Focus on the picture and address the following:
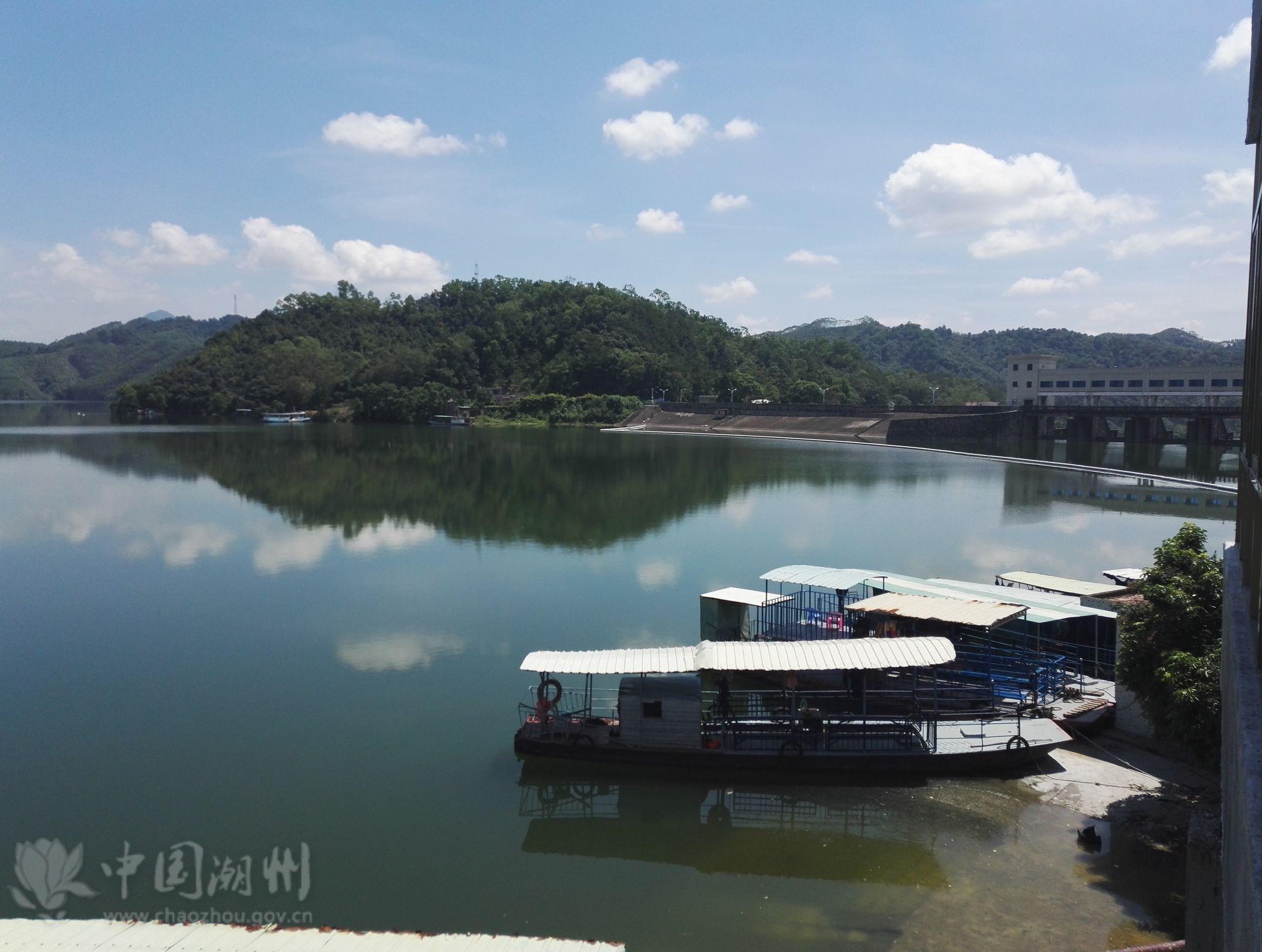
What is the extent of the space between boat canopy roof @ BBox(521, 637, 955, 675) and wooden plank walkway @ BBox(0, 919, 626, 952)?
5.43 meters

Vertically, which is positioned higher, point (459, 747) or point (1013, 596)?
point (1013, 596)

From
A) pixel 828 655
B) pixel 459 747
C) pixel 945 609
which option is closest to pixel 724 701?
pixel 828 655

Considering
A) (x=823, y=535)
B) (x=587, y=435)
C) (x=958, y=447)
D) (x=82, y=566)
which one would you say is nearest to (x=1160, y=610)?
(x=823, y=535)

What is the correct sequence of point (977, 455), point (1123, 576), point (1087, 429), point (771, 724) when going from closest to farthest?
point (771, 724), point (1123, 576), point (977, 455), point (1087, 429)

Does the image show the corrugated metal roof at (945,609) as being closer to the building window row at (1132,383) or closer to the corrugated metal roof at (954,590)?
the corrugated metal roof at (954,590)

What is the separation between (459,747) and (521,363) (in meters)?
108

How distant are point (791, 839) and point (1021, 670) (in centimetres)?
572

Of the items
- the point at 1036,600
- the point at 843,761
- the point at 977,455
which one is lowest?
the point at 843,761

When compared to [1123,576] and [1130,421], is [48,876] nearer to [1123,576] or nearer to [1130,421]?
[1123,576]

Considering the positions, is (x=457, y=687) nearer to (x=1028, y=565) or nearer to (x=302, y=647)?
(x=302, y=647)

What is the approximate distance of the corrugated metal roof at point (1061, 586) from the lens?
56.6 ft

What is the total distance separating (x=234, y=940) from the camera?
5867 millimetres

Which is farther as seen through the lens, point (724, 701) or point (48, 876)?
point (724, 701)

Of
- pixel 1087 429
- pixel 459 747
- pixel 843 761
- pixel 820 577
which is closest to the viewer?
pixel 843 761
